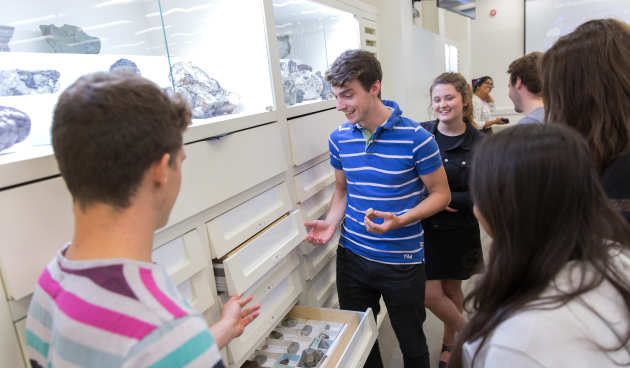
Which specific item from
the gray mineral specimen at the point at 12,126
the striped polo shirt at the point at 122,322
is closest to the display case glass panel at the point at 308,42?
the gray mineral specimen at the point at 12,126

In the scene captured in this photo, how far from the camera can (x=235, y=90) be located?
1613mm

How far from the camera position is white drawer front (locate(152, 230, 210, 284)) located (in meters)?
1.13

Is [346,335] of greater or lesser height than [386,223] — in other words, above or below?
below

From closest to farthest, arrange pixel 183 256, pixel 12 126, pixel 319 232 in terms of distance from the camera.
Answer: pixel 12 126, pixel 183 256, pixel 319 232

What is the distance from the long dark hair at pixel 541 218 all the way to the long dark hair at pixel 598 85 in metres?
0.42

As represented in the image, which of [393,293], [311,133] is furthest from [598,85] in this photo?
[311,133]

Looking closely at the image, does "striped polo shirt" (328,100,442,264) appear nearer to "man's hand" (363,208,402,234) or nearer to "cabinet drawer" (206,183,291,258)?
"man's hand" (363,208,402,234)

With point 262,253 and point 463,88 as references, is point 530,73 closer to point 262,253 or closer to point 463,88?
point 463,88

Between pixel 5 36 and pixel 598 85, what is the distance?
1538mm

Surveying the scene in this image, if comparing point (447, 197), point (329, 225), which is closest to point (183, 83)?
point (329, 225)

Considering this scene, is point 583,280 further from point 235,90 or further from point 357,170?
point 235,90

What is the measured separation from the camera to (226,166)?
1.32 metres

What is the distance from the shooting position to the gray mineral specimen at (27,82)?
917mm

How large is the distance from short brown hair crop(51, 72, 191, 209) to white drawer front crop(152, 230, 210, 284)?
511 mm
